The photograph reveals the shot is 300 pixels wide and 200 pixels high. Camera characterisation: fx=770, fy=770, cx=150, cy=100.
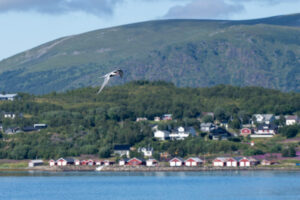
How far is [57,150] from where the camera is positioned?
378 feet

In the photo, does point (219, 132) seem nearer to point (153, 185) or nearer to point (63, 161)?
point (63, 161)

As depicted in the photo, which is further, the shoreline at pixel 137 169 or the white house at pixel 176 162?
the white house at pixel 176 162

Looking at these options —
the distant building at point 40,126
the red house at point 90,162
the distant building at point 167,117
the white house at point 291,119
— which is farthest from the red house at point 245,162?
the distant building at point 167,117

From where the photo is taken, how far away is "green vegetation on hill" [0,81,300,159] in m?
114

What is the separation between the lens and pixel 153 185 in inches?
3177

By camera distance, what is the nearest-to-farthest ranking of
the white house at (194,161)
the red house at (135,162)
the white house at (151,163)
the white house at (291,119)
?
1. the white house at (194,161)
2. the white house at (151,163)
3. the red house at (135,162)
4. the white house at (291,119)

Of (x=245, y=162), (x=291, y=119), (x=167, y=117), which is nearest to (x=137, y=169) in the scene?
(x=245, y=162)

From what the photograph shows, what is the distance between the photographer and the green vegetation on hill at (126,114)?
375ft

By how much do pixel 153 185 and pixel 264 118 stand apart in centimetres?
6856

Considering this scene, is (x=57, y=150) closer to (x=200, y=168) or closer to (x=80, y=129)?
(x=80, y=129)

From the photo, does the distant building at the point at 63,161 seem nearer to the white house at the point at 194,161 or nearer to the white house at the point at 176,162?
the white house at the point at 176,162

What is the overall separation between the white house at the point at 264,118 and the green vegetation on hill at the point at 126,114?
204cm

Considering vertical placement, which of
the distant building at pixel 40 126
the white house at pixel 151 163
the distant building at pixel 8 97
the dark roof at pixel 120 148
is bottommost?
the white house at pixel 151 163

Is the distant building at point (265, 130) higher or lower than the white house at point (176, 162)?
higher
